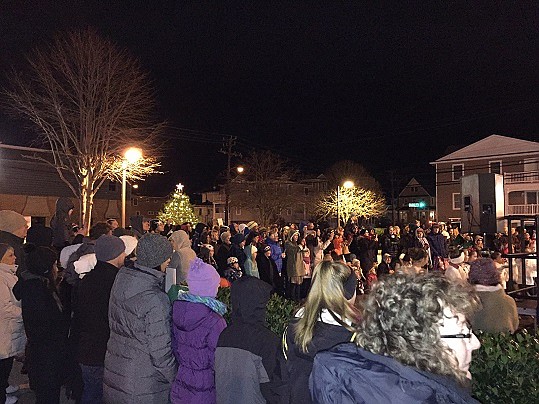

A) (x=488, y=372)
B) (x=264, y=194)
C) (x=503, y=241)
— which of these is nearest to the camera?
(x=488, y=372)

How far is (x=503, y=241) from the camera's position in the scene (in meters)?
17.9

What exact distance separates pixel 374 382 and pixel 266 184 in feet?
200

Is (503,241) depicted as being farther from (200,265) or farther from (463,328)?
(463,328)

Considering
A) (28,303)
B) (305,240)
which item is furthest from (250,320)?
(305,240)

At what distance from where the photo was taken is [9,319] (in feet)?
19.1

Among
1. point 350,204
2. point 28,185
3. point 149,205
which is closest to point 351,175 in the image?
point 350,204

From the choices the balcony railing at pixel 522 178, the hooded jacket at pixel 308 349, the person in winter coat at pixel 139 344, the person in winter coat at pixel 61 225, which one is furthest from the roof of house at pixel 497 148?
the hooded jacket at pixel 308 349

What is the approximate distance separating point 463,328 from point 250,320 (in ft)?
6.63

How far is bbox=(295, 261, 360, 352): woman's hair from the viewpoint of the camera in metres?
3.17

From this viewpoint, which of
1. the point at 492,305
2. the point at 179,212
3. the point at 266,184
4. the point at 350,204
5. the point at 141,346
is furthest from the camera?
the point at 350,204

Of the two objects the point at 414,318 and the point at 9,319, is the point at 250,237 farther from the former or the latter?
the point at 414,318

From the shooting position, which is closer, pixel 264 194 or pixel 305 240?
pixel 305 240

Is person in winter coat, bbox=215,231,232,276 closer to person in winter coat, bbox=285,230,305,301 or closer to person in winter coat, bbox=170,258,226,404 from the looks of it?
person in winter coat, bbox=285,230,305,301

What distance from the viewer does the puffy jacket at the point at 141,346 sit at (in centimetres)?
436
